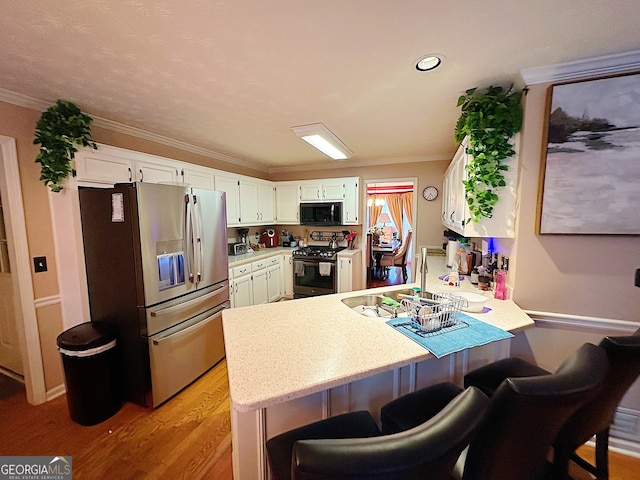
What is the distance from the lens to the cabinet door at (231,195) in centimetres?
344

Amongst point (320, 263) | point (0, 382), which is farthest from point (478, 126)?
point (0, 382)

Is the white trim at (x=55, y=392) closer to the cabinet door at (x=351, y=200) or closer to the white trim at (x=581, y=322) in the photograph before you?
the white trim at (x=581, y=322)

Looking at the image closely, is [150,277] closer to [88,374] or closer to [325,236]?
Result: [88,374]

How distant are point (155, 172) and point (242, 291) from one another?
5.60 feet

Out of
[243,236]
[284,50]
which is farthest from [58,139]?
[243,236]

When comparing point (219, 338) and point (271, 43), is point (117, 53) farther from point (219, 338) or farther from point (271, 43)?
point (219, 338)

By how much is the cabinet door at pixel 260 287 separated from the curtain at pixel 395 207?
514 centimetres

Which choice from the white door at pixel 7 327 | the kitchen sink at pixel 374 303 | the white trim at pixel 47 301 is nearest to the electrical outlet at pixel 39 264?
the white trim at pixel 47 301

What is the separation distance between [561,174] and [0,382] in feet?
15.3

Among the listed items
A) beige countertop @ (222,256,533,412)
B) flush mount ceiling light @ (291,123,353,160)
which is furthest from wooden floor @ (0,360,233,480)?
flush mount ceiling light @ (291,123,353,160)

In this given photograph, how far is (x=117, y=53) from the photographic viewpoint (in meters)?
1.39

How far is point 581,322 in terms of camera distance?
1.56 metres

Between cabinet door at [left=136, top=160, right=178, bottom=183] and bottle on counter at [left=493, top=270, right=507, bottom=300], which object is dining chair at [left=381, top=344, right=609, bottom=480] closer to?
bottle on counter at [left=493, top=270, right=507, bottom=300]

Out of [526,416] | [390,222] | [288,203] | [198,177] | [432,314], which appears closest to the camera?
[526,416]
